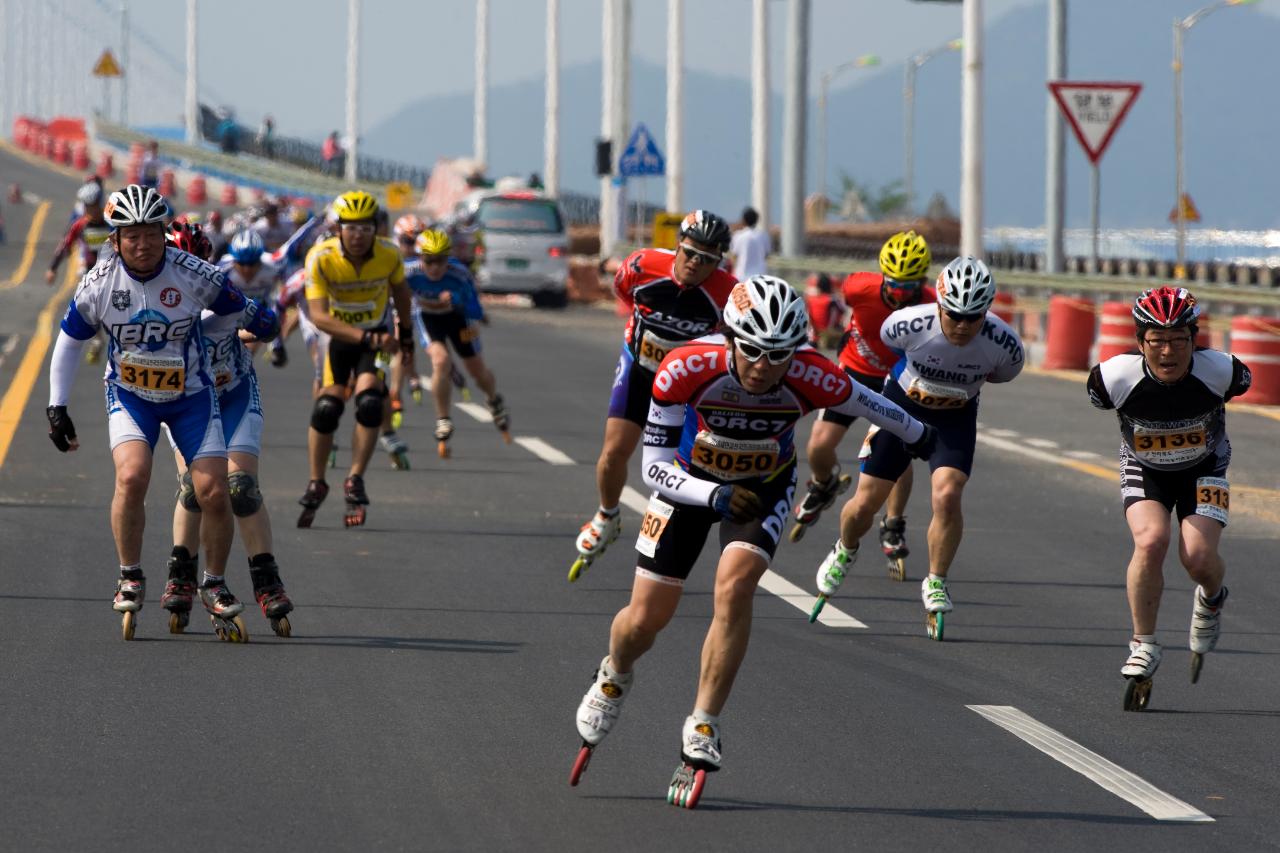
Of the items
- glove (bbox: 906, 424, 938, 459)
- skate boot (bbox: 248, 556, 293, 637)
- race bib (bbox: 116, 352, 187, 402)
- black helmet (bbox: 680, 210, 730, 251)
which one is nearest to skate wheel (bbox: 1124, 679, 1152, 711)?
glove (bbox: 906, 424, 938, 459)

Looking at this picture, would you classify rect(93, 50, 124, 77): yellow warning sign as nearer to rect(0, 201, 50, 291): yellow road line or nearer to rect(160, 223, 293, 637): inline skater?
rect(0, 201, 50, 291): yellow road line

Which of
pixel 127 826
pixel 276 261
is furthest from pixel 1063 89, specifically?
pixel 127 826

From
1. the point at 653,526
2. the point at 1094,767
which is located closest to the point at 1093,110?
the point at 1094,767

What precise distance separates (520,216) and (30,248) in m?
21.4

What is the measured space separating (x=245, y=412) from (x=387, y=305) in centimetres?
420

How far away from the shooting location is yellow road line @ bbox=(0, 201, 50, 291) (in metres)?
49.8

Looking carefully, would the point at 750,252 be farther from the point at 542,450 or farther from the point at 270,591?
the point at 270,591

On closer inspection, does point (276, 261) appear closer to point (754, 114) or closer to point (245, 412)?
point (245, 412)

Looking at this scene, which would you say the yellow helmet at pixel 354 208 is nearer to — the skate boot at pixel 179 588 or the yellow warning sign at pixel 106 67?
the skate boot at pixel 179 588

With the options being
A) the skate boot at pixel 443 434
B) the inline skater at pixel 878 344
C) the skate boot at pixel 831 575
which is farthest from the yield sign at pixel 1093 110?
the skate boot at pixel 831 575

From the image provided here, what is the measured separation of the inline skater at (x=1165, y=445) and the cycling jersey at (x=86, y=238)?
17.2 metres

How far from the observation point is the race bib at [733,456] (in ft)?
25.5

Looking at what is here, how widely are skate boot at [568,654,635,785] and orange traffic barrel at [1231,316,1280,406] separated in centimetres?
1856

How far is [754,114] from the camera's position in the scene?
4803cm
